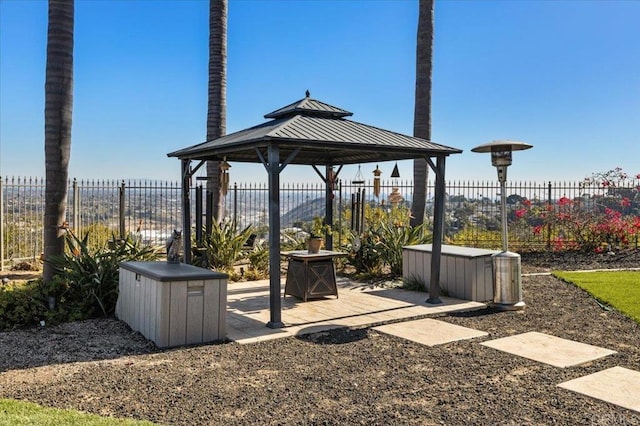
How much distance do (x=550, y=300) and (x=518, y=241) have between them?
6.99m

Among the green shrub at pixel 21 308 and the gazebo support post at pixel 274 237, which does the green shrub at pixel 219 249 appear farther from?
the gazebo support post at pixel 274 237

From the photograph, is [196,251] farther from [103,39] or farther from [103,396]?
[103,396]

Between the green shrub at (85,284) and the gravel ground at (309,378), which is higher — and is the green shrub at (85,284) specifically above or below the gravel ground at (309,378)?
above

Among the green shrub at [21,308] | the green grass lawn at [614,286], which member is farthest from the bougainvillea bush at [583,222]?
the green shrub at [21,308]

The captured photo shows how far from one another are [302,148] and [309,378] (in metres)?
3.15

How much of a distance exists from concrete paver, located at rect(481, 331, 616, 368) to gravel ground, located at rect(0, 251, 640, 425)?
142mm

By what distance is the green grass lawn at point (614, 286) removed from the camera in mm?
7476

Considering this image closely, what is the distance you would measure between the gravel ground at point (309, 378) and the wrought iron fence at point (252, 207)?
5.06 meters

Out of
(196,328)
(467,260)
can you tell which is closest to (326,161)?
(467,260)

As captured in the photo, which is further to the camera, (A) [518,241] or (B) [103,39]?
(A) [518,241]

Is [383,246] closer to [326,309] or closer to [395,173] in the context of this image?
[395,173]

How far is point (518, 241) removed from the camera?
48.3 ft

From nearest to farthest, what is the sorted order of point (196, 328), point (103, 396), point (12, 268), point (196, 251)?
1. point (103, 396)
2. point (196, 328)
3. point (196, 251)
4. point (12, 268)

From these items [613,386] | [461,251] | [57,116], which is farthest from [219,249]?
[613,386]
